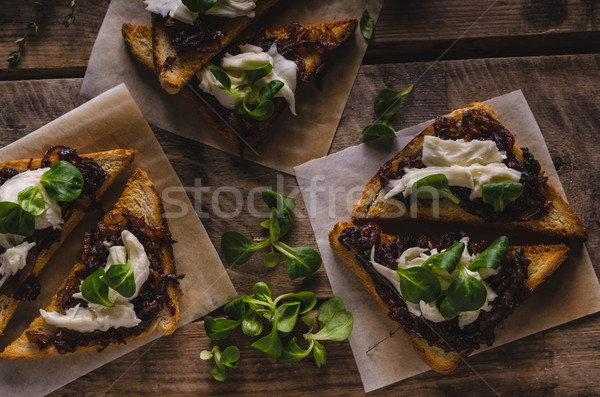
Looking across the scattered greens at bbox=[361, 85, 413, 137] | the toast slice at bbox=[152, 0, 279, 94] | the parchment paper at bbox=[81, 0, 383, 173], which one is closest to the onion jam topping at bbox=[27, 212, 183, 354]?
the parchment paper at bbox=[81, 0, 383, 173]

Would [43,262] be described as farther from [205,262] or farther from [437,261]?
[437,261]

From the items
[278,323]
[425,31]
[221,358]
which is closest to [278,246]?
[278,323]

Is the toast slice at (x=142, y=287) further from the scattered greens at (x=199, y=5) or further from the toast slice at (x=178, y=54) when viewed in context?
the scattered greens at (x=199, y=5)

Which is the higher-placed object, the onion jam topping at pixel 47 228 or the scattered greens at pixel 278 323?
the onion jam topping at pixel 47 228

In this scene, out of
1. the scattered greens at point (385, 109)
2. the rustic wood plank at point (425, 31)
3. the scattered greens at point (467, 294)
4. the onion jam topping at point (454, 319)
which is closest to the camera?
the scattered greens at point (467, 294)

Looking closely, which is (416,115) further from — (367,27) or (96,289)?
(96,289)

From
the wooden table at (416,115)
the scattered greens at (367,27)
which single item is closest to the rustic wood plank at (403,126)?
the wooden table at (416,115)

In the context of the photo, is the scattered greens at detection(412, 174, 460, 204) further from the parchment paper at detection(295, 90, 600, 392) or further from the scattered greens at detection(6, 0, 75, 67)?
the scattered greens at detection(6, 0, 75, 67)
